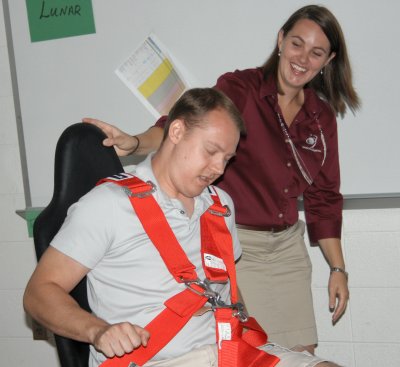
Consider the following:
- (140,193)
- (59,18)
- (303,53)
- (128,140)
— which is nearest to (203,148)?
(140,193)


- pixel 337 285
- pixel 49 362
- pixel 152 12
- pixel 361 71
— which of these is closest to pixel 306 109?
pixel 361 71

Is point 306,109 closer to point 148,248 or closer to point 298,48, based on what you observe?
point 298,48

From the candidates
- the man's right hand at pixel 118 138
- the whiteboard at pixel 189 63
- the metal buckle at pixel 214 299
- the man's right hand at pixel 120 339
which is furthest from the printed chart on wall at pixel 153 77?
the man's right hand at pixel 120 339

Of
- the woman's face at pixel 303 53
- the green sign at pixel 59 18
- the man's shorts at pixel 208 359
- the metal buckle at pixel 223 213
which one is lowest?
the man's shorts at pixel 208 359

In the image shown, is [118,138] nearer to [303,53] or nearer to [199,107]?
[199,107]

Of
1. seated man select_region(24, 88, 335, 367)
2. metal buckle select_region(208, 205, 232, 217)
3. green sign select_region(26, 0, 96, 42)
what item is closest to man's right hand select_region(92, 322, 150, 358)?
seated man select_region(24, 88, 335, 367)

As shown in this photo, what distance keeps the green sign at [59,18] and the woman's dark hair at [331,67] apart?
0.92 meters

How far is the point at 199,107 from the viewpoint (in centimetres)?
166

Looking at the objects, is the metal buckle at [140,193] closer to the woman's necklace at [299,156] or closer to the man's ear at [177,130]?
the man's ear at [177,130]

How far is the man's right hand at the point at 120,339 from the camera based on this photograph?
130cm

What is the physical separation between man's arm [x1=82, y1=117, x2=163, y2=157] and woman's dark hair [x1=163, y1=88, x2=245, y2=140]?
0.52 ft

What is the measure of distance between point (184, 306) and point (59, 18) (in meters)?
1.64

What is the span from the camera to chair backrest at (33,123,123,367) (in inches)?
62.9

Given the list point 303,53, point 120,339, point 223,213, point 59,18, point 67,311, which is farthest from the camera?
point 59,18
